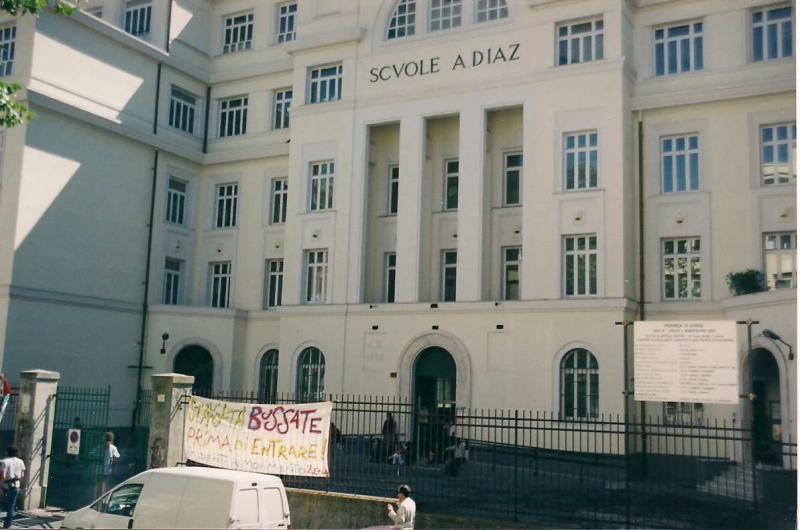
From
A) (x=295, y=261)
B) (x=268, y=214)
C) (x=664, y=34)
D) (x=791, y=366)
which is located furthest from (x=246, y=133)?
(x=791, y=366)

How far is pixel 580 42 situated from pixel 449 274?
920 centimetres

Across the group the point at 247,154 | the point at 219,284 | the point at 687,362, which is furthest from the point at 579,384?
the point at 247,154

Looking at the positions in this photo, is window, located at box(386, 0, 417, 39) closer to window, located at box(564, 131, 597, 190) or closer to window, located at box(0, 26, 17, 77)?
window, located at box(564, 131, 597, 190)

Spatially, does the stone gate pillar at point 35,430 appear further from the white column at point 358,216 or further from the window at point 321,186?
Result: the window at point 321,186

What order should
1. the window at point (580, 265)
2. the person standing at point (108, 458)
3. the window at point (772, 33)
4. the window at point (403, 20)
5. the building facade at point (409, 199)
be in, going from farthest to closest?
the window at point (403, 20) → the window at point (580, 265) → the building facade at point (409, 199) → the window at point (772, 33) → the person standing at point (108, 458)

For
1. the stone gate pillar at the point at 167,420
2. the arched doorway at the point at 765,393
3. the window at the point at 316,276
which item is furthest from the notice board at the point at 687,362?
the window at the point at 316,276

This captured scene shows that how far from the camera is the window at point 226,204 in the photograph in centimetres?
3488

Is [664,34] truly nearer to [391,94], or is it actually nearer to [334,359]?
[391,94]

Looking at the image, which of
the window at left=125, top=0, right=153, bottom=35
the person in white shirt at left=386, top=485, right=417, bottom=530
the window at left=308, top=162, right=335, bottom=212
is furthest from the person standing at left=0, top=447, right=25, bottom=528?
the window at left=125, top=0, right=153, bottom=35

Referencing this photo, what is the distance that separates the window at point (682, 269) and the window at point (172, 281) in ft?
65.3

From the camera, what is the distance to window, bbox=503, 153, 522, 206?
28.5m

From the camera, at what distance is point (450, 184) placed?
29781 millimetres

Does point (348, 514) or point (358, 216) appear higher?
point (358, 216)

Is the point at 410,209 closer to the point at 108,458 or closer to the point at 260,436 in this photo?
the point at 108,458
